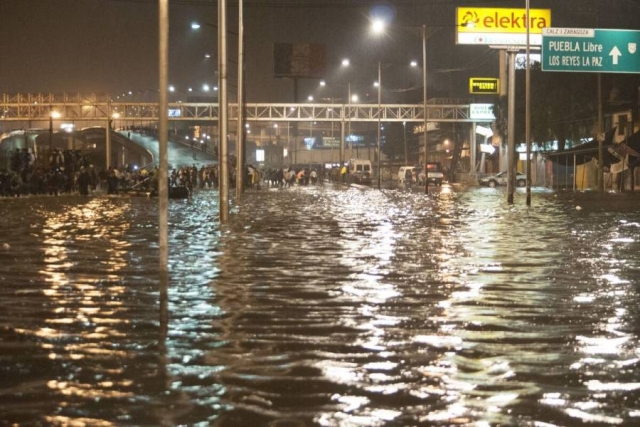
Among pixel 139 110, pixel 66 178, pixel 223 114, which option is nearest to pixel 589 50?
pixel 223 114

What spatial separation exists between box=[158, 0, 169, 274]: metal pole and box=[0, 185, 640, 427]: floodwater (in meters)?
0.67

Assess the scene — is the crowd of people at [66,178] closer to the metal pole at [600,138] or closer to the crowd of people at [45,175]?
the crowd of people at [45,175]

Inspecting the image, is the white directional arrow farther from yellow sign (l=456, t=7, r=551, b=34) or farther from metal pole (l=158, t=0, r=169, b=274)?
metal pole (l=158, t=0, r=169, b=274)

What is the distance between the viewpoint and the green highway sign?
135 ft

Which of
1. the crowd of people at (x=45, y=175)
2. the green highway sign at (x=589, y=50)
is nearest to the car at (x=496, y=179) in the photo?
the crowd of people at (x=45, y=175)

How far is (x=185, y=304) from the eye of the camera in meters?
11.0

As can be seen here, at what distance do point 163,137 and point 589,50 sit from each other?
115ft

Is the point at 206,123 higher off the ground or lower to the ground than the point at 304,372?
higher

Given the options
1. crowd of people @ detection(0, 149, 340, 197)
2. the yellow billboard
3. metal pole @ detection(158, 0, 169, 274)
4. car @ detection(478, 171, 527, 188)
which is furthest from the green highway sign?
car @ detection(478, 171, 527, 188)

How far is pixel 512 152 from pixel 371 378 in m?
35.0

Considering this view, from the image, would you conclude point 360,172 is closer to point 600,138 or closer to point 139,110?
point 139,110

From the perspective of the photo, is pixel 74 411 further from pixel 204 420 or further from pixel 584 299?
pixel 584 299

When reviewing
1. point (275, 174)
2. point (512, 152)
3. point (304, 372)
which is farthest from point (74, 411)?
point (275, 174)

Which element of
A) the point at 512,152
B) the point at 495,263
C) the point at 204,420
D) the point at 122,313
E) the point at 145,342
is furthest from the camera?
the point at 512,152
